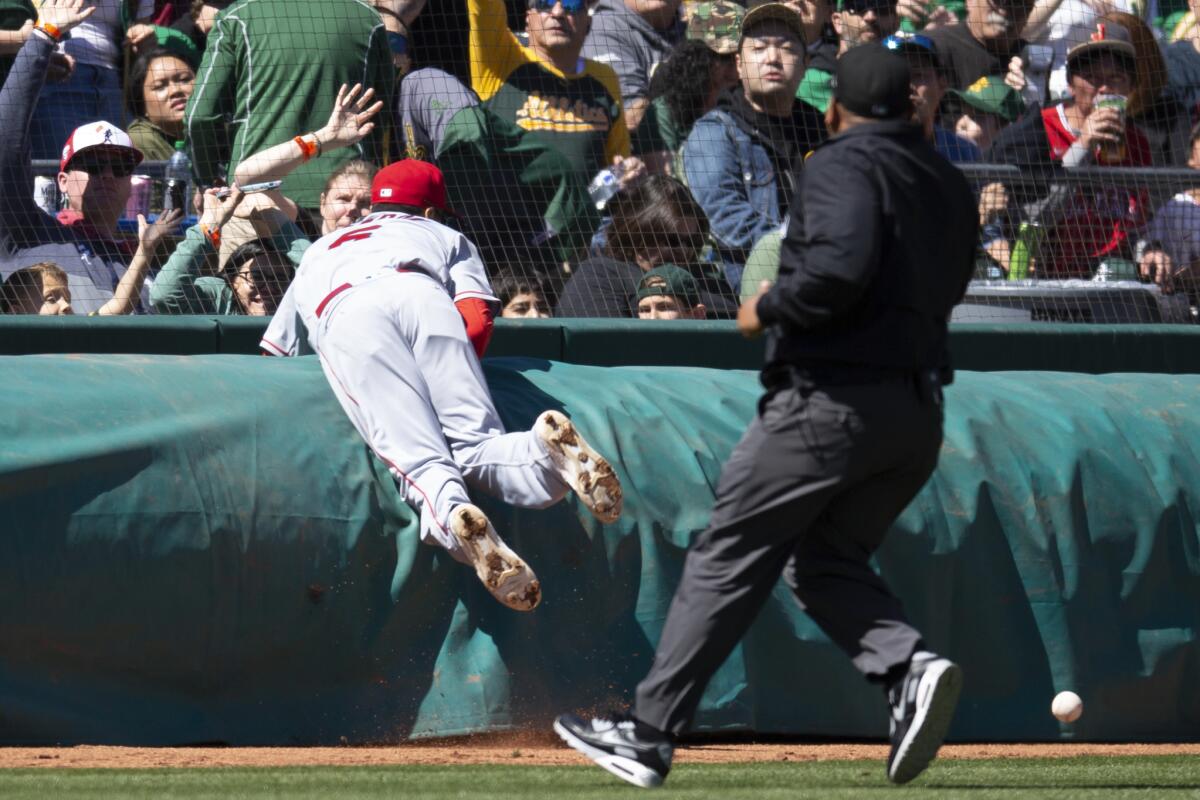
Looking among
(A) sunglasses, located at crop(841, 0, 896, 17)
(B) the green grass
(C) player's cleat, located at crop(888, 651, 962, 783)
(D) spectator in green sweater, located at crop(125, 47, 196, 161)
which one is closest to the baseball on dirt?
(B) the green grass

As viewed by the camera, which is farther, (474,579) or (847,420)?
(474,579)

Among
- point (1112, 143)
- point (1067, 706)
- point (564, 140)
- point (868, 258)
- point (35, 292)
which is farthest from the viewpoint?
point (1112, 143)

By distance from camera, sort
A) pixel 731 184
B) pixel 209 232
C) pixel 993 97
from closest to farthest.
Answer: pixel 209 232 → pixel 731 184 → pixel 993 97

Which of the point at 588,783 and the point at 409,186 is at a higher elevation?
the point at 409,186

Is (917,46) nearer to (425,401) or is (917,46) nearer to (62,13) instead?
(62,13)

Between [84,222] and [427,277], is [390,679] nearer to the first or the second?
[427,277]

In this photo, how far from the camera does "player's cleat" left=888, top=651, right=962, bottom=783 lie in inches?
147

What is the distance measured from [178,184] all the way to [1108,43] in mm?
5260

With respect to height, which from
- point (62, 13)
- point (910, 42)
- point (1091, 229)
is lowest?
point (1091, 229)

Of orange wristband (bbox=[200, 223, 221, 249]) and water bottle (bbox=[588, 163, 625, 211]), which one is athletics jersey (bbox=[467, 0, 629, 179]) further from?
orange wristband (bbox=[200, 223, 221, 249])

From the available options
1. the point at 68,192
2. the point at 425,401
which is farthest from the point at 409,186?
the point at 68,192

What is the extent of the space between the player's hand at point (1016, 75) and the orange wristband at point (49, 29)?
5.44 metres

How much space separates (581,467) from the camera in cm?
498

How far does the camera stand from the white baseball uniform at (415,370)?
517cm
